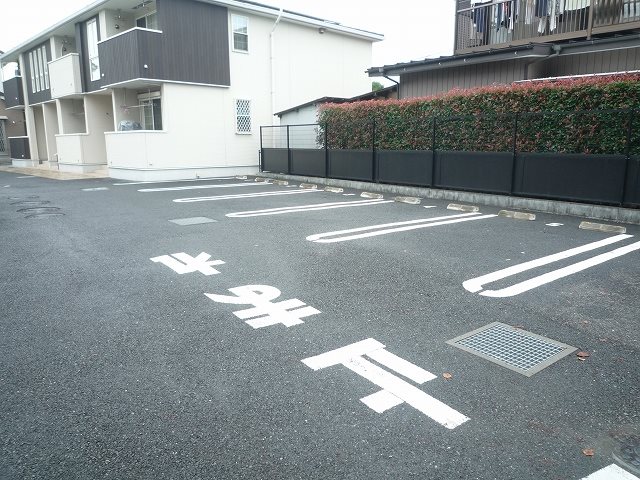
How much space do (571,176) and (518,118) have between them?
1.73 meters

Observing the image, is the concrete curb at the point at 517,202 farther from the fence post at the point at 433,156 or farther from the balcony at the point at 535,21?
the balcony at the point at 535,21

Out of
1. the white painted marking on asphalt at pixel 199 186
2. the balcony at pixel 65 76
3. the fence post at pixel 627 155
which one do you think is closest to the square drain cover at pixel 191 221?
the white painted marking on asphalt at pixel 199 186

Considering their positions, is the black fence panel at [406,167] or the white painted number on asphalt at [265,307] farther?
the black fence panel at [406,167]

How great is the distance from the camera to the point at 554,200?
31.1 ft

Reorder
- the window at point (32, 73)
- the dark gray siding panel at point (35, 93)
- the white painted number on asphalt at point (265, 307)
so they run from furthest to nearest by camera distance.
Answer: the window at point (32, 73) < the dark gray siding panel at point (35, 93) < the white painted number on asphalt at point (265, 307)

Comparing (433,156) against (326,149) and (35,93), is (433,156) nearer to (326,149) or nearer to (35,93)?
(326,149)

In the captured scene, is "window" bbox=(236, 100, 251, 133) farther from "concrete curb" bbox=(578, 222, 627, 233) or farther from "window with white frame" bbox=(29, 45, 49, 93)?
"concrete curb" bbox=(578, 222, 627, 233)

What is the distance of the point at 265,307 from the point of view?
4.34m

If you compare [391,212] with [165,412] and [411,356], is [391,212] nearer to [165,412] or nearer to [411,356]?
[411,356]

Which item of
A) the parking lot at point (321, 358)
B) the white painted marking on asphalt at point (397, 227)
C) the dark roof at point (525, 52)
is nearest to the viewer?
the parking lot at point (321, 358)

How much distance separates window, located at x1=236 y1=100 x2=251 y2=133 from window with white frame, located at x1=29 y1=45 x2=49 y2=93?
11706 mm

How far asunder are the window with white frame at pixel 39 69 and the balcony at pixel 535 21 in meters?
20.4

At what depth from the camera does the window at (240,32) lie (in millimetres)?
18406

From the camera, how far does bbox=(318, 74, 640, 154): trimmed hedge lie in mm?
8648
